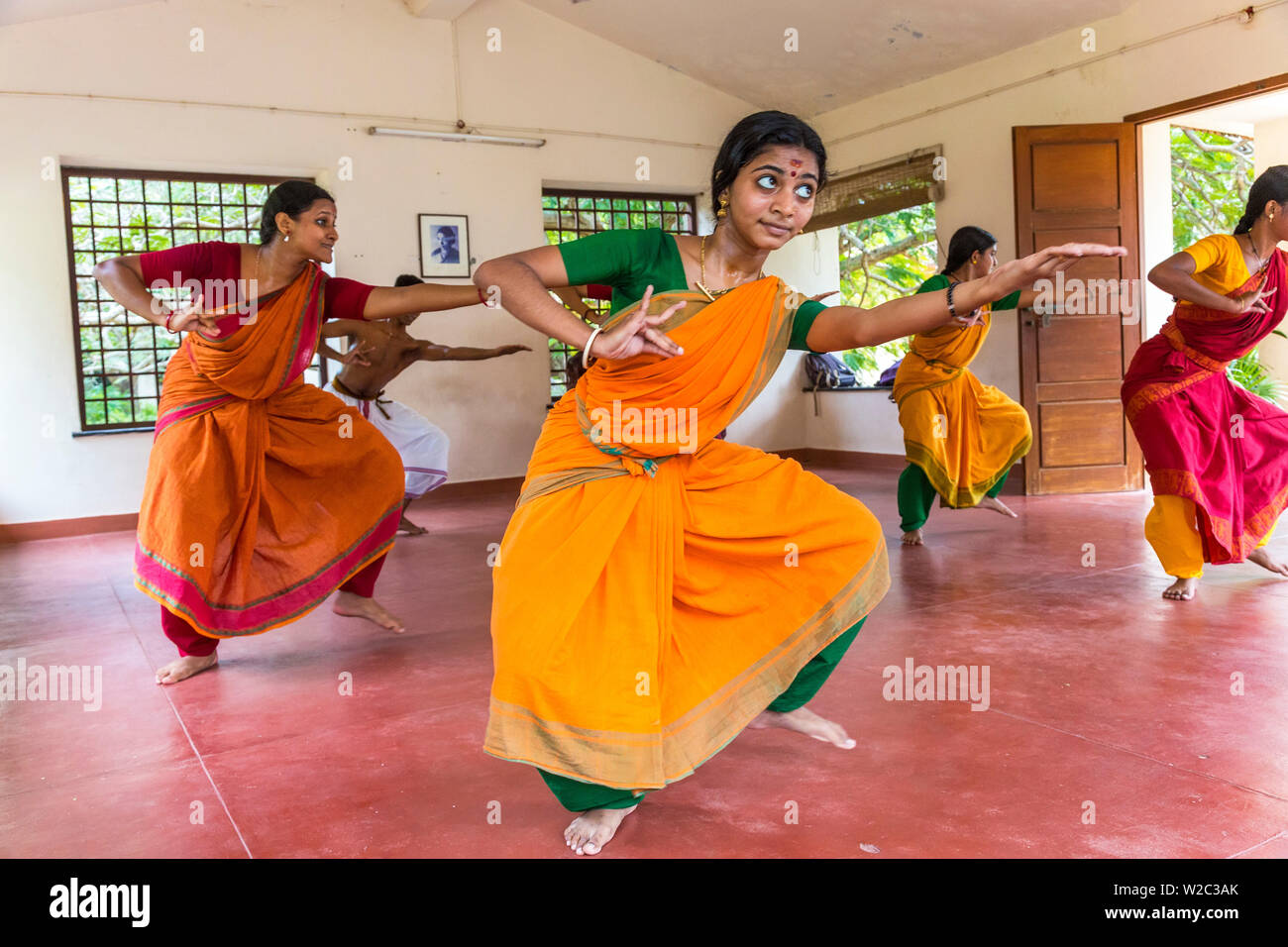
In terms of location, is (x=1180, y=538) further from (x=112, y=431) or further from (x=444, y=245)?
(x=112, y=431)

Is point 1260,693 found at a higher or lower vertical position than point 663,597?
lower

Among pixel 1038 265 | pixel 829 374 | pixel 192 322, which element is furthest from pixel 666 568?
pixel 829 374

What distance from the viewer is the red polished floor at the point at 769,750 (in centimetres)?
187

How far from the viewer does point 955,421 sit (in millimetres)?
5070

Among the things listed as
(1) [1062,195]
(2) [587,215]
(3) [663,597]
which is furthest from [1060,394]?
(3) [663,597]

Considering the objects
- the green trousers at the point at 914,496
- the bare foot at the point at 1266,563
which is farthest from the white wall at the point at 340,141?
the bare foot at the point at 1266,563

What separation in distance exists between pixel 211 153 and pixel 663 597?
21.6 ft

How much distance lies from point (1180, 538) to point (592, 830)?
2.74 meters

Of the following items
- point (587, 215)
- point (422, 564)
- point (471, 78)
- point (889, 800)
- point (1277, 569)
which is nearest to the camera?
point (889, 800)

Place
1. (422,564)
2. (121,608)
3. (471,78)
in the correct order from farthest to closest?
1. (471,78)
2. (422,564)
3. (121,608)
